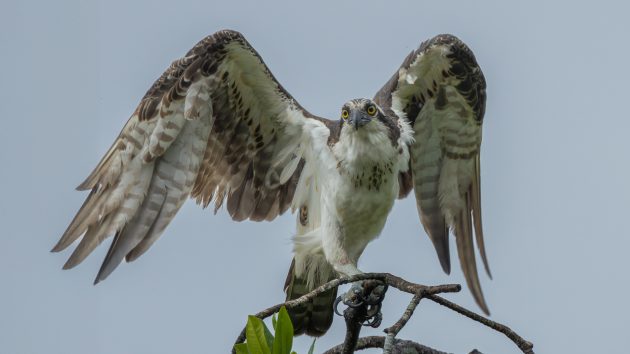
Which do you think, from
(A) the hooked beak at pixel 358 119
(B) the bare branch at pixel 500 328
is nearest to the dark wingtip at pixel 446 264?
(A) the hooked beak at pixel 358 119

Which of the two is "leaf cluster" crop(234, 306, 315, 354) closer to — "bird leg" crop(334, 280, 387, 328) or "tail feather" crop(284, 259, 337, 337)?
"bird leg" crop(334, 280, 387, 328)

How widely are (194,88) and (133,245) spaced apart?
1.37 meters

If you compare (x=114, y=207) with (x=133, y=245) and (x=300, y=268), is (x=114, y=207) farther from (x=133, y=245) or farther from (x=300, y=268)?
(x=300, y=268)

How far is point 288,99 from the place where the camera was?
793 cm

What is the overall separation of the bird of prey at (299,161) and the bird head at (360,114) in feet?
0.04

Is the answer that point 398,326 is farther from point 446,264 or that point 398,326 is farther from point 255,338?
point 446,264

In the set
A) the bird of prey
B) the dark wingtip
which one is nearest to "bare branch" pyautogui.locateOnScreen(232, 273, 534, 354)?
the bird of prey

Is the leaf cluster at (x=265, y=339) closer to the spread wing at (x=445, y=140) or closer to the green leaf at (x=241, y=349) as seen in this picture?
the green leaf at (x=241, y=349)

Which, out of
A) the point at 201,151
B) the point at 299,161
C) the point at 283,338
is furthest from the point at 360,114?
the point at 283,338

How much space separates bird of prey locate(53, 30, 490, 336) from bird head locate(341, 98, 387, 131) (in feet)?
0.04

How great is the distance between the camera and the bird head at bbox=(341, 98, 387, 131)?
23.6 feet

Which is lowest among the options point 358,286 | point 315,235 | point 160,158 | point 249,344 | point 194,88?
point 249,344

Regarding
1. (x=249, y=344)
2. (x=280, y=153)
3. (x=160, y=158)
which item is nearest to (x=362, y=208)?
(x=280, y=153)

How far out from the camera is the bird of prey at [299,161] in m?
7.29
